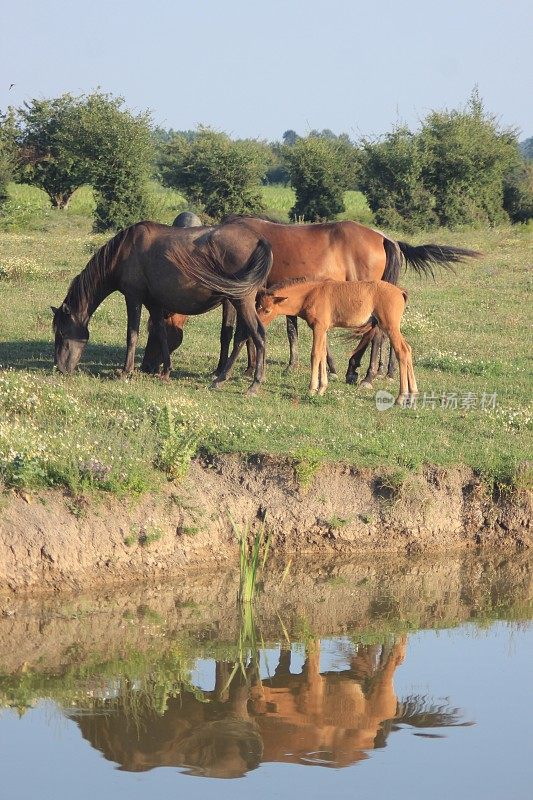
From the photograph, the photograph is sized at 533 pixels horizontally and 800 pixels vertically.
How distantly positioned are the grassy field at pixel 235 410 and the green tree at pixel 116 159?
17.2 meters

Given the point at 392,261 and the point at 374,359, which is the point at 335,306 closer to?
the point at 374,359

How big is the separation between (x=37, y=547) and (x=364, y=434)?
12.1 ft

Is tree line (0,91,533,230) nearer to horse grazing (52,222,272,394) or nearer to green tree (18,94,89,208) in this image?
green tree (18,94,89,208)

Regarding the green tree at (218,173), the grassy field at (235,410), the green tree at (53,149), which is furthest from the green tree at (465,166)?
the grassy field at (235,410)

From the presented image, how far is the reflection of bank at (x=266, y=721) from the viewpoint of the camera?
23.0 ft

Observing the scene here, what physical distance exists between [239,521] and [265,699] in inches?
114

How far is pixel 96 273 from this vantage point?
13789 mm

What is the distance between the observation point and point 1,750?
6.95 metres

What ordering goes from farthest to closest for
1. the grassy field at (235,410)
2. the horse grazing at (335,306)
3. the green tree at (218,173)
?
1. the green tree at (218,173)
2. the horse grazing at (335,306)
3. the grassy field at (235,410)

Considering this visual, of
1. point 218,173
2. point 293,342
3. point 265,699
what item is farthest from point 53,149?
point 265,699

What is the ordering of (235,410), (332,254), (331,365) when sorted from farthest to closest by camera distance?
(331,365)
(332,254)
(235,410)

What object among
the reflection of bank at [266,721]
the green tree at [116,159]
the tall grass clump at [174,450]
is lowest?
the reflection of bank at [266,721]

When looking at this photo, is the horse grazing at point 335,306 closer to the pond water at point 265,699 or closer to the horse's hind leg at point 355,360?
the horse's hind leg at point 355,360

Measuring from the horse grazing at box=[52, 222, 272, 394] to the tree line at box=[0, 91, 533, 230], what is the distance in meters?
22.7
